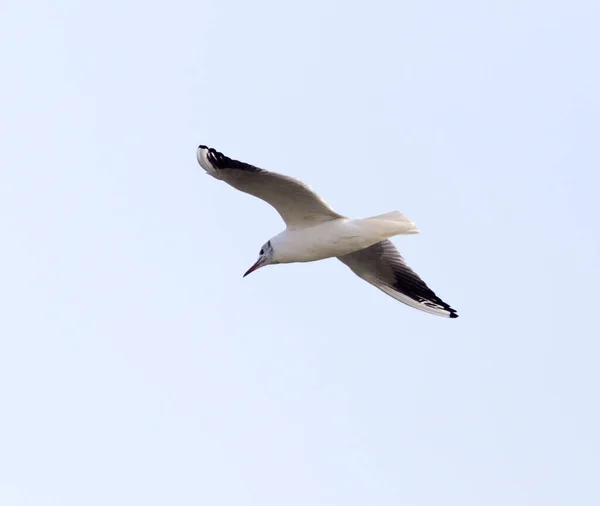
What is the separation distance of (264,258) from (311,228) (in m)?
0.75

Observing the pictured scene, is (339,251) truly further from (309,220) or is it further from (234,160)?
(234,160)

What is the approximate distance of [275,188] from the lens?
11.1 metres

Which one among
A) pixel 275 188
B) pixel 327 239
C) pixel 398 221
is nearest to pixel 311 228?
pixel 327 239

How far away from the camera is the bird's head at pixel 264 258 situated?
39.4 ft

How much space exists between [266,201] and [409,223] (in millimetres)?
1265

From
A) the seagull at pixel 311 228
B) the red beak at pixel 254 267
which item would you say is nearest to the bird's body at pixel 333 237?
the seagull at pixel 311 228

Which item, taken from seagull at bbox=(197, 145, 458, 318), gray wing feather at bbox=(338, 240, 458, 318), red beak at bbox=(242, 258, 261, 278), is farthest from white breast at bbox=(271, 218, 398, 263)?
gray wing feather at bbox=(338, 240, 458, 318)

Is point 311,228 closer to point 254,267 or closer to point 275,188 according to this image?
point 275,188

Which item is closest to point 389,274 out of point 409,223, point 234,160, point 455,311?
point 455,311

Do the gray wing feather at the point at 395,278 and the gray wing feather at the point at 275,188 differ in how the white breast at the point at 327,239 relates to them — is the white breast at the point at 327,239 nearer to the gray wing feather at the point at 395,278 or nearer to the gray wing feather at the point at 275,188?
the gray wing feather at the point at 275,188

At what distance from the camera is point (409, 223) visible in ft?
36.8

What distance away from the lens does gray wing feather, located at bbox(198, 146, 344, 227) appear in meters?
10.7

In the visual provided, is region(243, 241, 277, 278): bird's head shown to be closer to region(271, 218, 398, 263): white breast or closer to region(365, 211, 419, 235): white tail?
region(271, 218, 398, 263): white breast

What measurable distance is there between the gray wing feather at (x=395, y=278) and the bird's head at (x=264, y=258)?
35.1 inches
